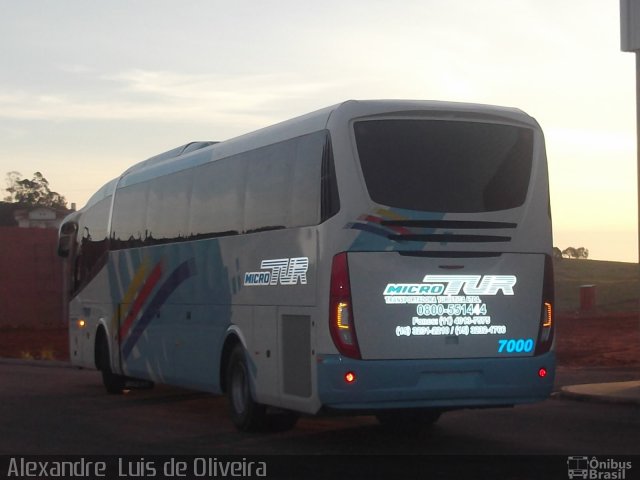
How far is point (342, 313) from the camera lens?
40.2 ft

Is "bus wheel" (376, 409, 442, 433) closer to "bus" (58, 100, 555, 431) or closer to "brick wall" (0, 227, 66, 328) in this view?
"bus" (58, 100, 555, 431)

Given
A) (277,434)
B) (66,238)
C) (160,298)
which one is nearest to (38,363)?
(66,238)

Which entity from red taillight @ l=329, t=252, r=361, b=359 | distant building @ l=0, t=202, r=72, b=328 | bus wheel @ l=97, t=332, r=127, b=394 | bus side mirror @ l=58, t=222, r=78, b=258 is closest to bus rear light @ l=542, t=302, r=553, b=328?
red taillight @ l=329, t=252, r=361, b=359

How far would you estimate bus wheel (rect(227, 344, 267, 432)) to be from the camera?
14.3 metres

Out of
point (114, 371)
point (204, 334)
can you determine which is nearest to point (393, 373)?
point (204, 334)

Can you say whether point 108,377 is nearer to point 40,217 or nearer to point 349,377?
point 349,377

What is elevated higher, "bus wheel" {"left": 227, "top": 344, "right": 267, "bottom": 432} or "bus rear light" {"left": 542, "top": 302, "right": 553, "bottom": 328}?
"bus rear light" {"left": 542, "top": 302, "right": 553, "bottom": 328}

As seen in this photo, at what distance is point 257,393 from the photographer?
14.0 metres

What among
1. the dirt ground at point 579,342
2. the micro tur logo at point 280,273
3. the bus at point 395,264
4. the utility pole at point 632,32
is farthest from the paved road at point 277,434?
the dirt ground at point 579,342

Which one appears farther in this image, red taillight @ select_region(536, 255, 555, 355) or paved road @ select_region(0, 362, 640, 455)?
red taillight @ select_region(536, 255, 555, 355)

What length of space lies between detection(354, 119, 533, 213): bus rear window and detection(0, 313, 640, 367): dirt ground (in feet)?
51.5

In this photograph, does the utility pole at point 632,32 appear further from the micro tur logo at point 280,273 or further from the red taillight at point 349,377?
the red taillight at point 349,377

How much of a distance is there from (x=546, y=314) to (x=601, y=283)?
7288cm

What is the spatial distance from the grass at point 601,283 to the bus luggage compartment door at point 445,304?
38.8 m
